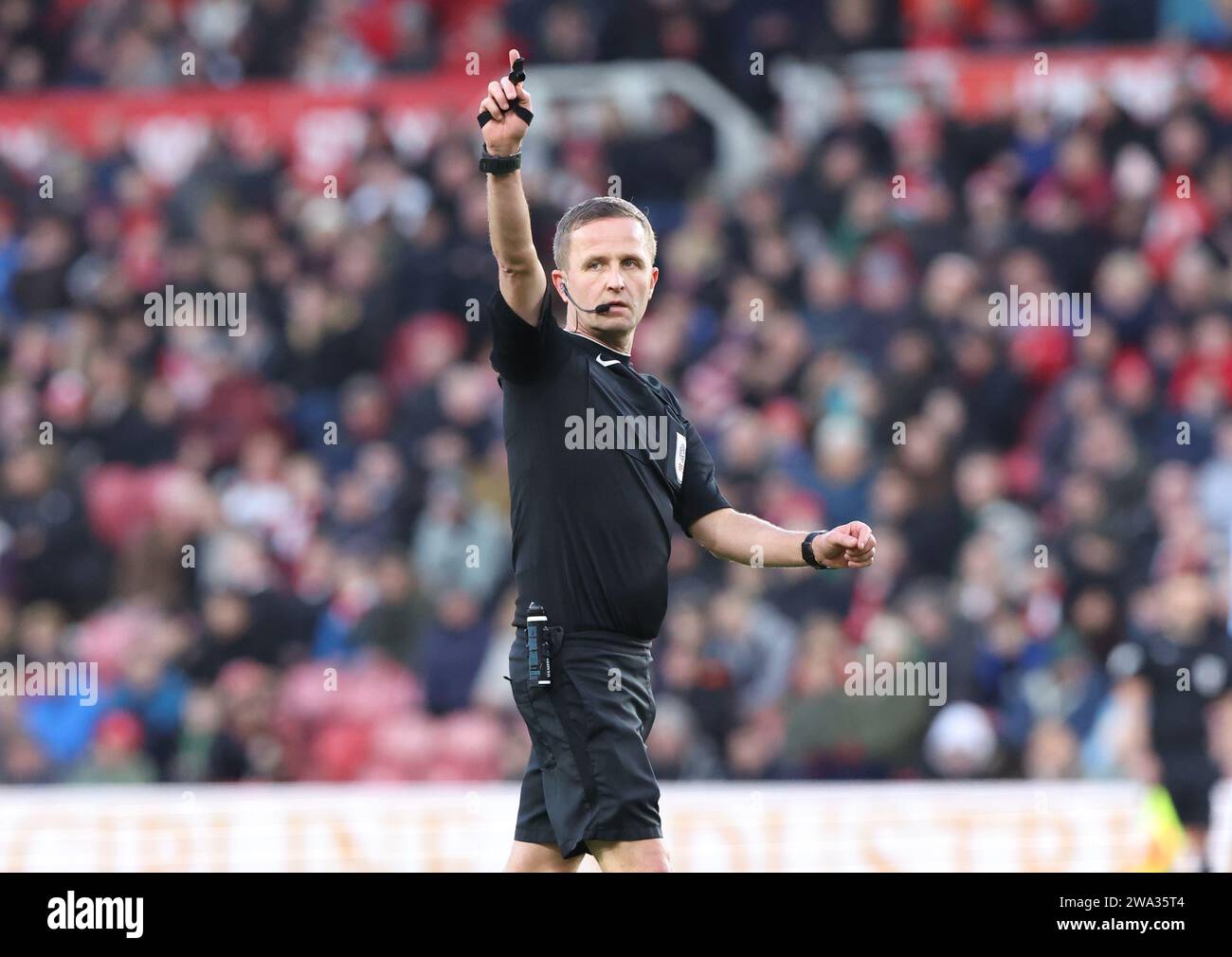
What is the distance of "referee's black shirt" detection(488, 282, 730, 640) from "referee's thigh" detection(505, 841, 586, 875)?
519 millimetres

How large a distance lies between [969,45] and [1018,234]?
235 cm

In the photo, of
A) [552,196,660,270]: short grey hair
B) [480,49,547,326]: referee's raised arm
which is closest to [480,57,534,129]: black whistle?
[480,49,547,326]: referee's raised arm

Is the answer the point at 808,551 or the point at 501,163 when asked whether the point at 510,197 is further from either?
the point at 808,551

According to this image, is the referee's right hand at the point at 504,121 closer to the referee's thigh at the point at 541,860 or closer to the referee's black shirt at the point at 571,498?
the referee's black shirt at the point at 571,498

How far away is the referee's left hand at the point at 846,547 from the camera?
16.1ft

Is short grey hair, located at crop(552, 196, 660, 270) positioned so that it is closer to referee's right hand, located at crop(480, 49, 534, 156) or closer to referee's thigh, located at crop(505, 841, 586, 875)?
referee's right hand, located at crop(480, 49, 534, 156)

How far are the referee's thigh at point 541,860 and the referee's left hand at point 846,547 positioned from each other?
919 mm

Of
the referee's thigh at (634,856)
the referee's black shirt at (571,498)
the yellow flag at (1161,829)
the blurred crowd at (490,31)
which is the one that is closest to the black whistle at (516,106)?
the referee's black shirt at (571,498)

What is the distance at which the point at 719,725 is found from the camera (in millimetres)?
9914

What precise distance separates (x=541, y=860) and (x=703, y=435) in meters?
6.32

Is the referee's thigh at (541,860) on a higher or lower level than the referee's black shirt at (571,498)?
lower

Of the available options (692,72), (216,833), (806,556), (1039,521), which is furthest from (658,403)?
(692,72)
